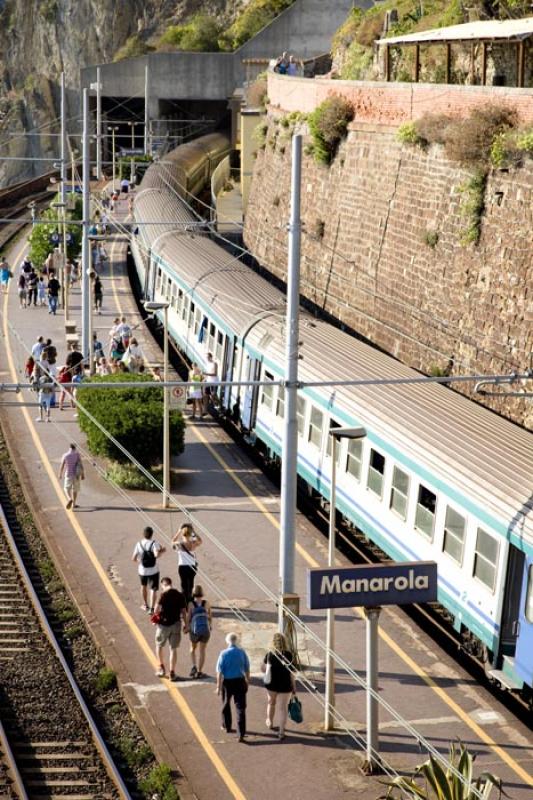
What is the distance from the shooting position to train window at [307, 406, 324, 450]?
72.4 ft

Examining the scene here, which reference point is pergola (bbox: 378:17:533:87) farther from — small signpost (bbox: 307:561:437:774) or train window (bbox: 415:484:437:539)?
small signpost (bbox: 307:561:437:774)

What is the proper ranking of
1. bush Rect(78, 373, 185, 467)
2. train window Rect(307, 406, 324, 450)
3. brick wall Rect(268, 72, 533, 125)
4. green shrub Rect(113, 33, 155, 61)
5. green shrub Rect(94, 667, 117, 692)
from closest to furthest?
green shrub Rect(94, 667, 117, 692), train window Rect(307, 406, 324, 450), bush Rect(78, 373, 185, 467), brick wall Rect(268, 72, 533, 125), green shrub Rect(113, 33, 155, 61)

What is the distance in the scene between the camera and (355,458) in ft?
67.7

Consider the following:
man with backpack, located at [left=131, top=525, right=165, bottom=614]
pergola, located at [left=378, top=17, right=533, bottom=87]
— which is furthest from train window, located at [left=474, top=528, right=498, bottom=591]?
pergola, located at [left=378, top=17, right=533, bottom=87]

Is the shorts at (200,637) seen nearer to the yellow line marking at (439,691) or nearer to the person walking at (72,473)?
the yellow line marking at (439,691)

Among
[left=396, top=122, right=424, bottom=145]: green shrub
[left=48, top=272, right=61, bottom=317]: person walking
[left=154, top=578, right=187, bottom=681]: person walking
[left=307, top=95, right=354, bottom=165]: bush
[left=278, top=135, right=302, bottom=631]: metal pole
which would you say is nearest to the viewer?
[left=278, top=135, right=302, bottom=631]: metal pole

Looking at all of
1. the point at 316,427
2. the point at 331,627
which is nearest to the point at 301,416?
the point at 316,427

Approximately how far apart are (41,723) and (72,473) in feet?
24.6

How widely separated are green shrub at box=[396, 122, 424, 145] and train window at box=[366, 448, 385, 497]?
12.0 m

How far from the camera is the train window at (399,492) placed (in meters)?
18.7

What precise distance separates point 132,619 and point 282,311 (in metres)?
10.5

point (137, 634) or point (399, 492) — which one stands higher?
point (399, 492)

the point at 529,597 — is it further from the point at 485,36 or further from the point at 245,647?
the point at 485,36

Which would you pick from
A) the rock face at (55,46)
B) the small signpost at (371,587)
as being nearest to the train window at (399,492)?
the small signpost at (371,587)
